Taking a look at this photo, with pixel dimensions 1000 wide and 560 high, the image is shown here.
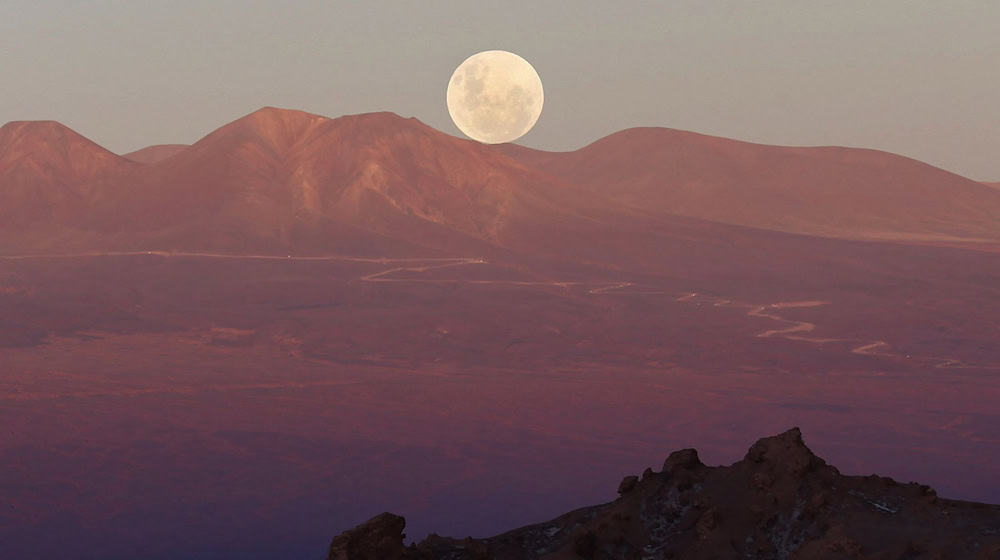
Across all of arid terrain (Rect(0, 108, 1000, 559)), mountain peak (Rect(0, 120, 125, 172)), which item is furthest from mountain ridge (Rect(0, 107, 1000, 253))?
arid terrain (Rect(0, 108, 1000, 559))

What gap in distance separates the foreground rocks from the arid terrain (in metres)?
14.4

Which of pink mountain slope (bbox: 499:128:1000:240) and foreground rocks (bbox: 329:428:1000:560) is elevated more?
pink mountain slope (bbox: 499:128:1000:240)

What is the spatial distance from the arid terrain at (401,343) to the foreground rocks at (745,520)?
14.4 metres

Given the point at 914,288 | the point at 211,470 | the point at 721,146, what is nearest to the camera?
the point at 211,470

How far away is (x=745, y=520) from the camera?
938cm

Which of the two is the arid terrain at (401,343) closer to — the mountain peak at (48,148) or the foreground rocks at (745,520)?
the mountain peak at (48,148)

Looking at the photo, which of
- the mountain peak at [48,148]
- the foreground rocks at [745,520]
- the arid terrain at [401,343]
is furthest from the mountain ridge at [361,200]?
the foreground rocks at [745,520]

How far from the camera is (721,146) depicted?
187000 mm

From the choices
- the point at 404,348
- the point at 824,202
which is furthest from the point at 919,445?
the point at 824,202

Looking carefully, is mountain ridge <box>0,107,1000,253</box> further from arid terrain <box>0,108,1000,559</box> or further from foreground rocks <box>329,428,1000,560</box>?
foreground rocks <box>329,428,1000,560</box>

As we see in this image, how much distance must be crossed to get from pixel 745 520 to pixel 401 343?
4733cm

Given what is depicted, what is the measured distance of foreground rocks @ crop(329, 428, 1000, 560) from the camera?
8742 mm

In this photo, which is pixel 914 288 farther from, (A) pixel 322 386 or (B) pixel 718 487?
(B) pixel 718 487

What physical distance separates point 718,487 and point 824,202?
→ 15726 cm
